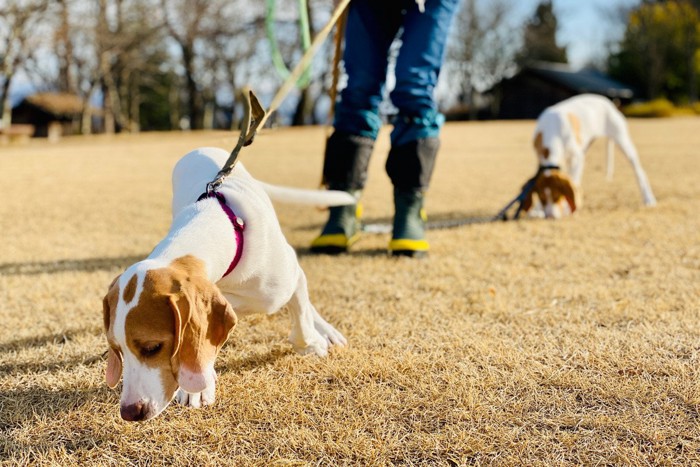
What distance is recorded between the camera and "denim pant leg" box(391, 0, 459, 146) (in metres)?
3.43

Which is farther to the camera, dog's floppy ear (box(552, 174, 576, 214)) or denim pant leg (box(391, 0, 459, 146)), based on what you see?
dog's floppy ear (box(552, 174, 576, 214))

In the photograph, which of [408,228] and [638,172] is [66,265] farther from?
[638,172]

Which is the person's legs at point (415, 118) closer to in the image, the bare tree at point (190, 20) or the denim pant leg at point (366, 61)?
the denim pant leg at point (366, 61)

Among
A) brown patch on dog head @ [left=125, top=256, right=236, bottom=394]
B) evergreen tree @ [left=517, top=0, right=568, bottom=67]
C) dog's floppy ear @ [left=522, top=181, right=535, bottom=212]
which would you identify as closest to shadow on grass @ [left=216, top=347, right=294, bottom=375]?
brown patch on dog head @ [left=125, top=256, right=236, bottom=394]

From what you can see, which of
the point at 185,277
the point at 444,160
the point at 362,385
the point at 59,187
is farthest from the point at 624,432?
the point at 444,160

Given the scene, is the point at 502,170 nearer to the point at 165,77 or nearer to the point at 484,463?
the point at 484,463

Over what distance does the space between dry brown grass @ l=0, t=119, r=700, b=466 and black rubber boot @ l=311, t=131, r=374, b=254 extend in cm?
13

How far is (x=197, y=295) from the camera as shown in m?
1.52

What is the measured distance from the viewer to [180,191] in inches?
89.2

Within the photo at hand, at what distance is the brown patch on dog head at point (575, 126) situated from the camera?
17.5 ft

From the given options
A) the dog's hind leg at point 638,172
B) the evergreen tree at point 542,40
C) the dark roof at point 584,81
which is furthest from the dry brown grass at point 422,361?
the evergreen tree at point 542,40

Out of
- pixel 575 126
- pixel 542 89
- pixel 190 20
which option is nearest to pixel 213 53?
pixel 190 20

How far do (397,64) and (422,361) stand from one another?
194 centimetres

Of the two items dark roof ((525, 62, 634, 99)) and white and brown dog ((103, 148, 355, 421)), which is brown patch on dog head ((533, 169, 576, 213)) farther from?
dark roof ((525, 62, 634, 99))
